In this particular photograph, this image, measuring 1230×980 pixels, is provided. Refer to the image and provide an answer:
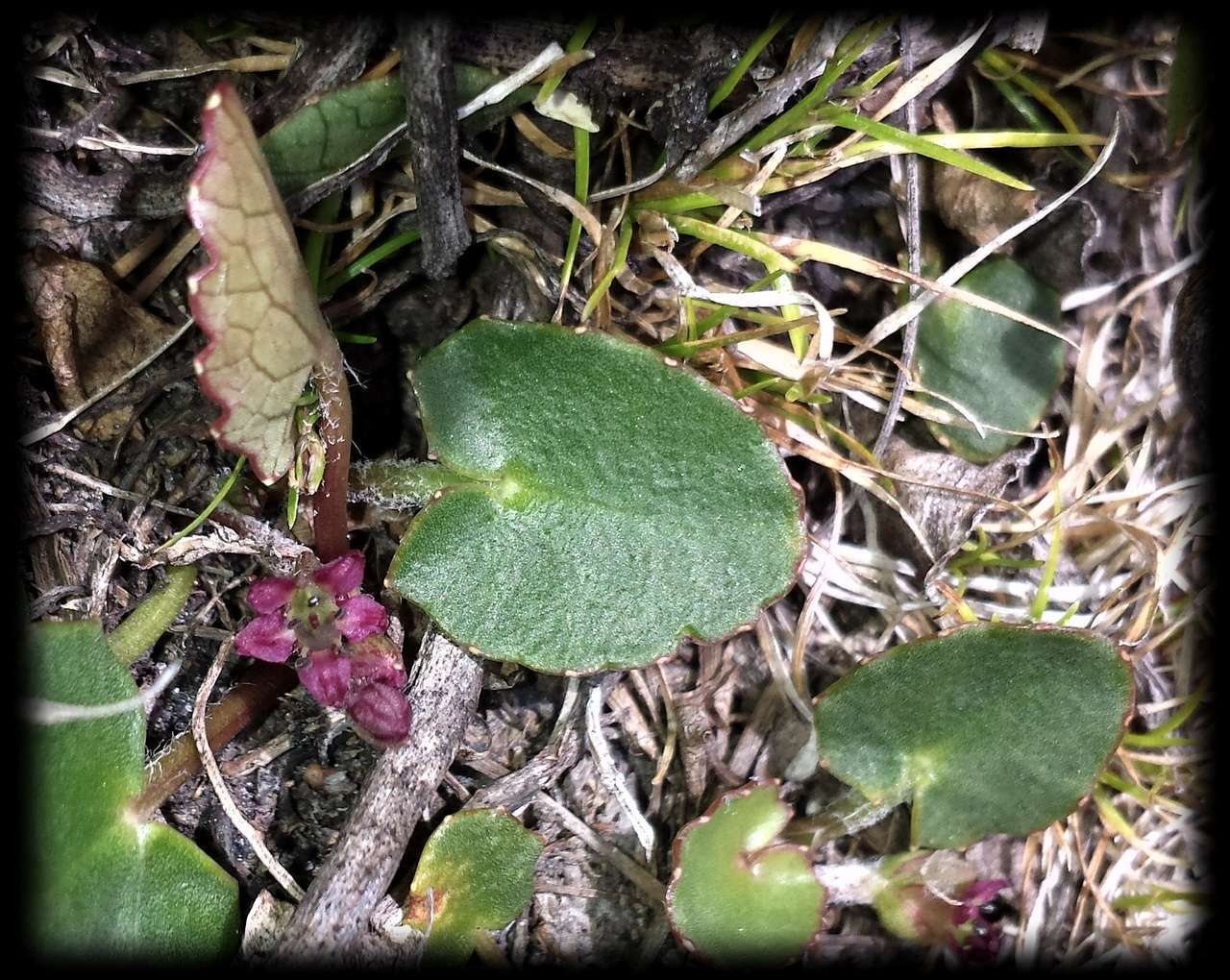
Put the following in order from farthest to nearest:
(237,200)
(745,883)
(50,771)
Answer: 1. (745,883)
2. (50,771)
3. (237,200)

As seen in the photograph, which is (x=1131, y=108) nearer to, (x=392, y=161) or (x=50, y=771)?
(x=392, y=161)

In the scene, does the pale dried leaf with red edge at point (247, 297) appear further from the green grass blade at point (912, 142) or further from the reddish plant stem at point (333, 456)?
the green grass blade at point (912, 142)

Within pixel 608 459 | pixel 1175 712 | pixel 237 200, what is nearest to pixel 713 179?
pixel 608 459

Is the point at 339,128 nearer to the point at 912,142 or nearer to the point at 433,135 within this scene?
the point at 433,135

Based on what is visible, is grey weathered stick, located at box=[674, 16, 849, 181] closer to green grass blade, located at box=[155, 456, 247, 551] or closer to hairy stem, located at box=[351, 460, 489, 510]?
hairy stem, located at box=[351, 460, 489, 510]

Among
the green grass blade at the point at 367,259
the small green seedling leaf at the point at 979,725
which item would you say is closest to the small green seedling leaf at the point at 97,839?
the green grass blade at the point at 367,259

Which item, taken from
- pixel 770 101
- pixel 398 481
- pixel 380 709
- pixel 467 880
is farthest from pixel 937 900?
pixel 770 101
